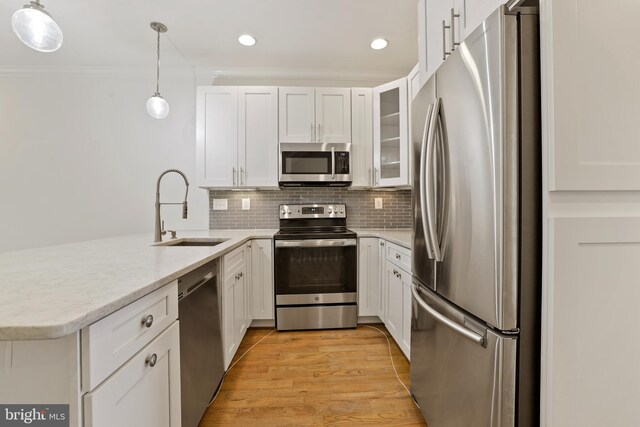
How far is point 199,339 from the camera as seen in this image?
4.42ft

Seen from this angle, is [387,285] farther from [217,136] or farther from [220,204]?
[217,136]

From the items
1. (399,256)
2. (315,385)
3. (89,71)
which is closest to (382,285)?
(399,256)

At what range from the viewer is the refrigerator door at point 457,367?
34.2 inches

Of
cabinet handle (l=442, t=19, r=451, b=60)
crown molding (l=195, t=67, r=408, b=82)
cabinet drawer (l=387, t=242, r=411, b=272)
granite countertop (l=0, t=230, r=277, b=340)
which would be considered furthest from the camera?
crown molding (l=195, t=67, r=408, b=82)

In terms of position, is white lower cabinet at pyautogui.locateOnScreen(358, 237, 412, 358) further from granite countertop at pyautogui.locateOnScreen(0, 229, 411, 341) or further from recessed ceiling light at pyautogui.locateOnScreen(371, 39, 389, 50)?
recessed ceiling light at pyautogui.locateOnScreen(371, 39, 389, 50)

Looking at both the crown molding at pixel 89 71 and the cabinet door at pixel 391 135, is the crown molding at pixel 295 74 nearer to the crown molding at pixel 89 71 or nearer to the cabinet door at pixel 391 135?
the crown molding at pixel 89 71

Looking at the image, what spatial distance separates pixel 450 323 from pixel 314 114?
2.25 metres

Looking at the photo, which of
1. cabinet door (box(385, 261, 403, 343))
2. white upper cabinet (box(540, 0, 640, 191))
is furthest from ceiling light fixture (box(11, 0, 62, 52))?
cabinet door (box(385, 261, 403, 343))

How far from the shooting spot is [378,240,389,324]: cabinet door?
2399 mm

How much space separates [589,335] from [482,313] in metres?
0.27

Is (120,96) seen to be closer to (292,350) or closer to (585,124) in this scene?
(292,350)

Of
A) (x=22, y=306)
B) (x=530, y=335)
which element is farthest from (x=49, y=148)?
(x=530, y=335)

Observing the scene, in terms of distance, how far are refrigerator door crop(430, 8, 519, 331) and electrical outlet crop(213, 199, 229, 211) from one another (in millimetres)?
2404

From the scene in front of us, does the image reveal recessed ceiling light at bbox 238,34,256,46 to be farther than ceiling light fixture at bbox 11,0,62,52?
Yes
